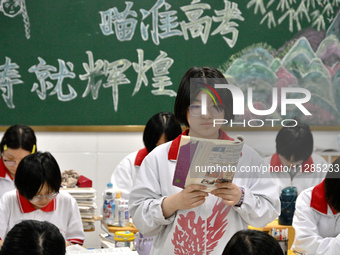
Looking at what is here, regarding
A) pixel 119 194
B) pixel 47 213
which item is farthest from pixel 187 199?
pixel 119 194

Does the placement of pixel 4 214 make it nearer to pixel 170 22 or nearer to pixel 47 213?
pixel 47 213

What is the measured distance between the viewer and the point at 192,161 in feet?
6.21

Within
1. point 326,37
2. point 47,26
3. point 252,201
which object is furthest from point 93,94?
point 252,201

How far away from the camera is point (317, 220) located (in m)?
2.90

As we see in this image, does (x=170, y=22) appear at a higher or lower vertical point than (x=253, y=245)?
higher

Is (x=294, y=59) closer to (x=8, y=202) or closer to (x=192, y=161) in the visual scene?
(x=8, y=202)

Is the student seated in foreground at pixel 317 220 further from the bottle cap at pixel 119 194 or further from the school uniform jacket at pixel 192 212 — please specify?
the bottle cap at pixel 119 194

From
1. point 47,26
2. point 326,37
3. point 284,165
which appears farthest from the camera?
point 326,37

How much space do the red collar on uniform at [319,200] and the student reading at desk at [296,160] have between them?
0.64 m

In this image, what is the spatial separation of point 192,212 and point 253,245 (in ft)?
1.58

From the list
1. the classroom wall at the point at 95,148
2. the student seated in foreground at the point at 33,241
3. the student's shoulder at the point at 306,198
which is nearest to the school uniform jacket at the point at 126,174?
the classroom wall at the point at 95,148

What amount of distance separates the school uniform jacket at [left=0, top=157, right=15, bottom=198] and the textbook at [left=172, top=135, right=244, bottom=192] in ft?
6.96

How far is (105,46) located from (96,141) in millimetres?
839

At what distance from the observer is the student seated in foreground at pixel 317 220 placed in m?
2.78
